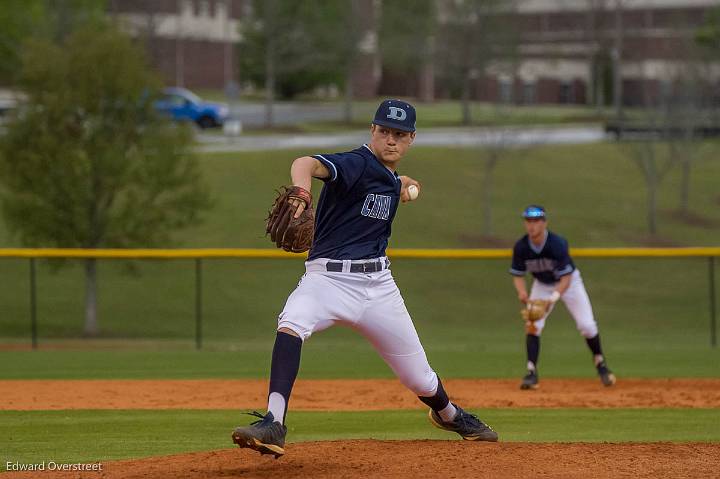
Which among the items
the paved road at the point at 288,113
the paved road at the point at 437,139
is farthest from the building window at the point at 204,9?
the paved road at the point at 437,139

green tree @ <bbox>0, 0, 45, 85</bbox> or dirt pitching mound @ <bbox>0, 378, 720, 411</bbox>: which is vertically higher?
green tree @ <bbox>0, 0, 45, 85</bbox>

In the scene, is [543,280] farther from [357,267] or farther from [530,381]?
[357,267]

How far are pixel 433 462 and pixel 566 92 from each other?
219 feet

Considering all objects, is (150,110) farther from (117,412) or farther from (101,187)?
(117,412)

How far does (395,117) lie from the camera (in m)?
6.24

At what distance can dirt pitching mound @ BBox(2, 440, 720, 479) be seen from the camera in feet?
19.8

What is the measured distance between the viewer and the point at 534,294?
11.5 meters

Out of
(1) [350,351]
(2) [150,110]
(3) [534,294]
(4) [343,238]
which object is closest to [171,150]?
(2) [150,110]

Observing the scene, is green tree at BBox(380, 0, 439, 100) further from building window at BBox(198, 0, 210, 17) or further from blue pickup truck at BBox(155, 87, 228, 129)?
blue pickup truck at BBox(155, 87, 228, 129)

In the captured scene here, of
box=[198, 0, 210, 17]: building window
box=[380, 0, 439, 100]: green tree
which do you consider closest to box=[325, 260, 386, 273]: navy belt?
box=[380, 0, 439, 100]: green tree

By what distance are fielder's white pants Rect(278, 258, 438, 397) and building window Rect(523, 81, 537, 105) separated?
66.5 meters

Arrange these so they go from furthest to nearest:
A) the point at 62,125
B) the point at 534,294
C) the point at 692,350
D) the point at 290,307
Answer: the point at 62,125
the point at 692,350
the point at 534,294
the point at 290,307

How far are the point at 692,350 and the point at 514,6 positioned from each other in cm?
4174

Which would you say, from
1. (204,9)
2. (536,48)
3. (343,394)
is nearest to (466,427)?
(343,394)
